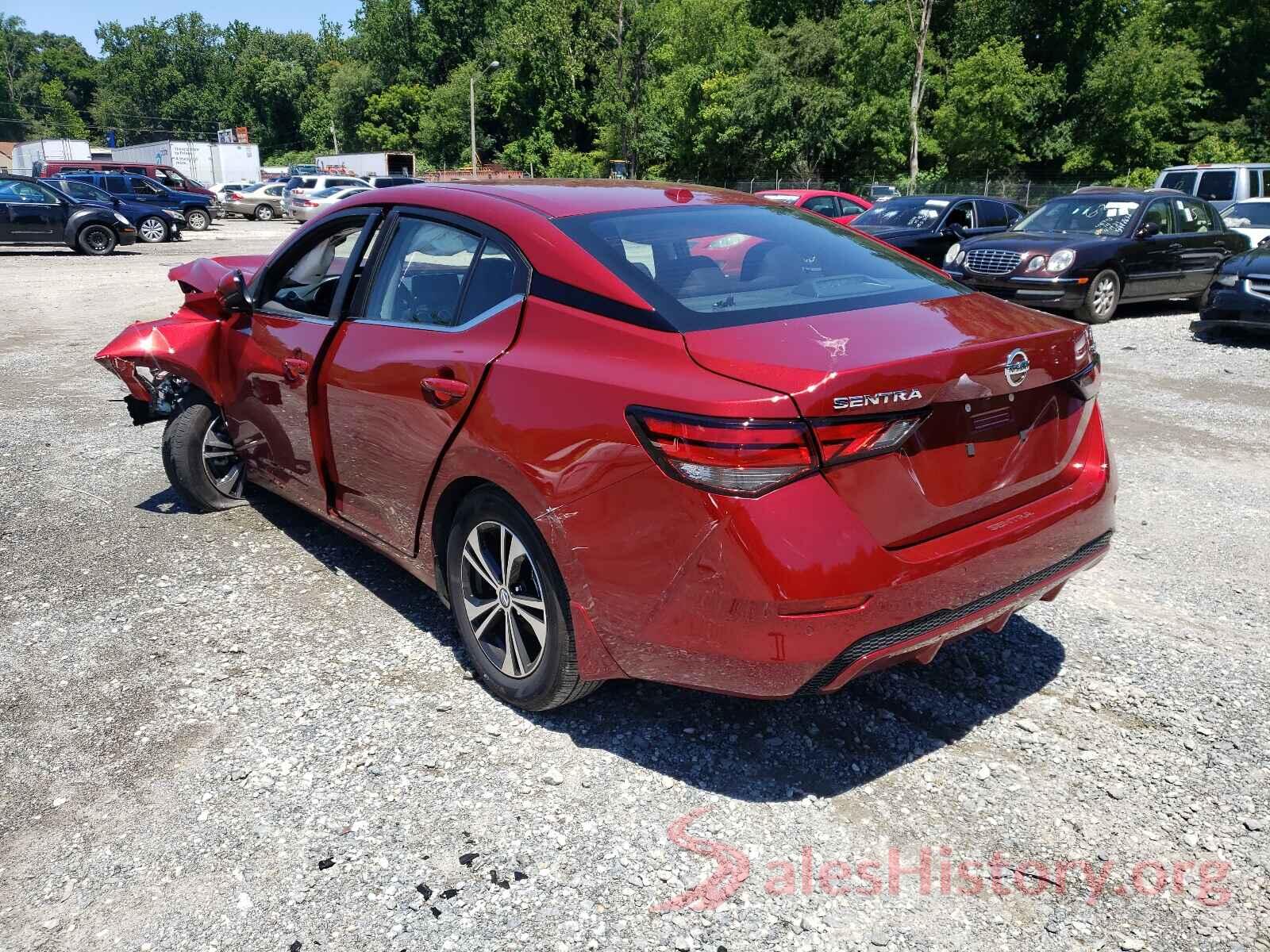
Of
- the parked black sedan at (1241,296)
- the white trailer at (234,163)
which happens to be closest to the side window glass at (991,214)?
the parked black sedan at (1241,296)

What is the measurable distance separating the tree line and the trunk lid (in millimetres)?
38027

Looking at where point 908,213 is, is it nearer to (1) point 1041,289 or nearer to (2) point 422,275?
(1) point 1041,289

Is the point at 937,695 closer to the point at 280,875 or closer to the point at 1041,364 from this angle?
the point at 1041,364

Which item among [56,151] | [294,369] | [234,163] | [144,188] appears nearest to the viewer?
[294,369]

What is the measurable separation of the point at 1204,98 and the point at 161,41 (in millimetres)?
130855

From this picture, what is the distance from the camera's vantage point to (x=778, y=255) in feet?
11.0

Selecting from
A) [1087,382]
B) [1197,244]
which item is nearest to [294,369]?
[1087,382]

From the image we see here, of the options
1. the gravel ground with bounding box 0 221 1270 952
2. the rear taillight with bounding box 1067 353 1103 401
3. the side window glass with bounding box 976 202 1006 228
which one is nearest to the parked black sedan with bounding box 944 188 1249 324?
the side window glass with bounding box 976 202 1006 228

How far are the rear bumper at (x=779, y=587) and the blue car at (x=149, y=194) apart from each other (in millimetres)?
26517

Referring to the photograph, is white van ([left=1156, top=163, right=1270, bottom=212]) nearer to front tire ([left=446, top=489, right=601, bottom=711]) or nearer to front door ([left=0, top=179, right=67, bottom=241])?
front tire ([left=446, top=489, right=601, bottom=711])

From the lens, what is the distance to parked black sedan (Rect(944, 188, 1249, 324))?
460 inches

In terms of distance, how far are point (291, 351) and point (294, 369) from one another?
9cm

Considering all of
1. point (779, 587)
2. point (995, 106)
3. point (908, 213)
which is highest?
point (995, 106)

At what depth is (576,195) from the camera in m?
3.55
